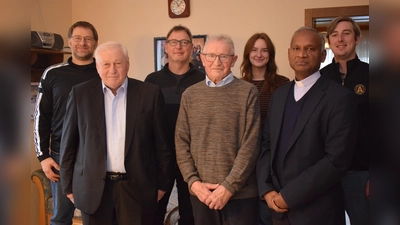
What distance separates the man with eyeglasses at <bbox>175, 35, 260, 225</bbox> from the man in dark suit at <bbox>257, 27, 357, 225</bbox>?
12 cm

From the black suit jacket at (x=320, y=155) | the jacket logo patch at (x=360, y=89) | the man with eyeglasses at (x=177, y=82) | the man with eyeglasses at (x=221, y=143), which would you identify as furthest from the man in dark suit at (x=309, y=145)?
the man with eyeglasses at (x=177, y=82)

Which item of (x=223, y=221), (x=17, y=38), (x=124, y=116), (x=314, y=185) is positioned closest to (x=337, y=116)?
(x=314, y=185)

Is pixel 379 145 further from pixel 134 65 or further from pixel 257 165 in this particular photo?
pixel 134 65

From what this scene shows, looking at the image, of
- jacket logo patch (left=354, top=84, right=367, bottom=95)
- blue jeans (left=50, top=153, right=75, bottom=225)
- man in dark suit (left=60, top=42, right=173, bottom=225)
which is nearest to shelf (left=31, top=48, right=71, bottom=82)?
blue jeans (left=50, top=153, right=75, bottom=225)

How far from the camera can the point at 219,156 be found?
167cm

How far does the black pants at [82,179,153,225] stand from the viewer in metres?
1.76

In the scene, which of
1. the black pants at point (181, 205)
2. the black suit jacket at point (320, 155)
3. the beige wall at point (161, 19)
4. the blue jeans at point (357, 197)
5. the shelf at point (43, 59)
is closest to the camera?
the black suit jacket at point (320, 155)

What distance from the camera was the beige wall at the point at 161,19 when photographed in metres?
3.54

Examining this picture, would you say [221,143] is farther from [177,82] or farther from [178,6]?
[178,6]

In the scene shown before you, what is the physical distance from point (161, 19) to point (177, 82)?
76.3 inches

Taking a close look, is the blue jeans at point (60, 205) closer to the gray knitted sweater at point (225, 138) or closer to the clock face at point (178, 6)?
the gray knitted sweater at point (225, 138)

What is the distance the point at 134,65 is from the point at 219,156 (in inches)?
104

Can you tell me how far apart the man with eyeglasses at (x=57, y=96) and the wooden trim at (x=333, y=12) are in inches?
87.2

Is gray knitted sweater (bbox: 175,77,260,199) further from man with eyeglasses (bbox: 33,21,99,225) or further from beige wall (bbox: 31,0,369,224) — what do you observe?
beige wall (bbox: 31,0,369,224)
